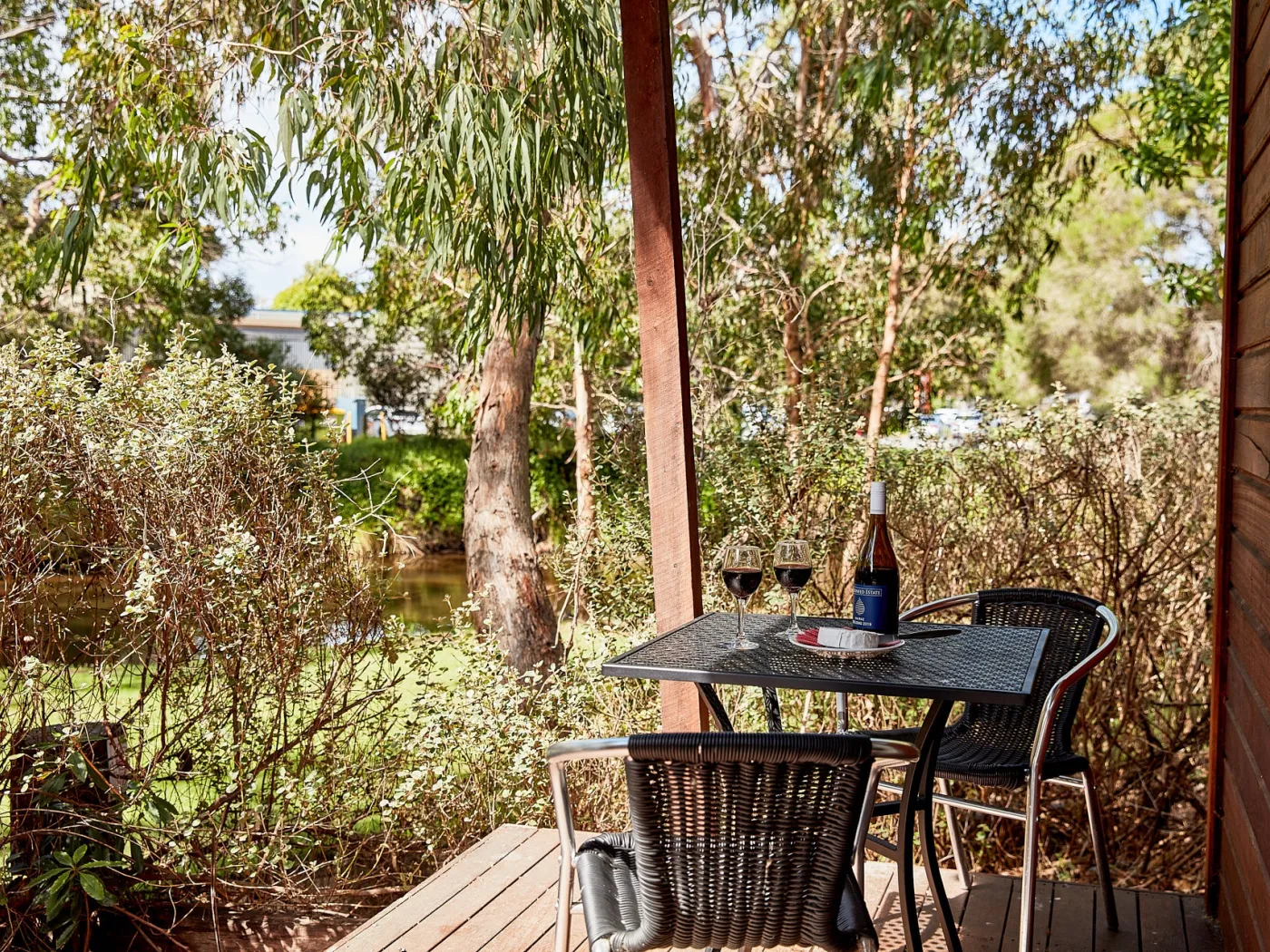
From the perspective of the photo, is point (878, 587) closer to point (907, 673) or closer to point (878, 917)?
point (907, 673)

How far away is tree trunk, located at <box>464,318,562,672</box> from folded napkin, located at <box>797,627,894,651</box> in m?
4.33

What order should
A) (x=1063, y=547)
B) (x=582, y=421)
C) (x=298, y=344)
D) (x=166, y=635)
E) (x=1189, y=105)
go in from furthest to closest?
(x=298, y=344) → (x=582, y=421) → (x=1189, y=105) → (x=1063, y=547) → (x=166, y=635)

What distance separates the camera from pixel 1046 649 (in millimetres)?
2557

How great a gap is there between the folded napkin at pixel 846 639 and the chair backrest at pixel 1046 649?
19.9 inches

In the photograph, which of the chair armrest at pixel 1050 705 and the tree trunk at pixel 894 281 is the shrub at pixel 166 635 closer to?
the chair armrest at pixel 1050 705

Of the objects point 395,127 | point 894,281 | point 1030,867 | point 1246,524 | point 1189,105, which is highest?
point 1189,105

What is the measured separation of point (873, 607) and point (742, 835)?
31.8 inches

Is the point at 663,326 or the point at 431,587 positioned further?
the point at 431,587

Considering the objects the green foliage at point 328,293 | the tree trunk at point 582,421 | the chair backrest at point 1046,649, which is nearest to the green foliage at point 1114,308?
the green foliage at point 328,293

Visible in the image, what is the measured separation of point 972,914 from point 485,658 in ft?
6.10

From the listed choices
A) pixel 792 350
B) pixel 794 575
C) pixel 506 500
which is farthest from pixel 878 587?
pixel 792 350

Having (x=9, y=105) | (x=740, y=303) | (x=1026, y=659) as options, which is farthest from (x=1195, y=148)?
(x=9, y=105)

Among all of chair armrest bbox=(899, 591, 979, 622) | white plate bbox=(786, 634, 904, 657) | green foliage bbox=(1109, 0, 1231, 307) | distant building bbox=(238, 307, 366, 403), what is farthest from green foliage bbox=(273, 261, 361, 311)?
white plate bbox=(786, 634, 904, 657)

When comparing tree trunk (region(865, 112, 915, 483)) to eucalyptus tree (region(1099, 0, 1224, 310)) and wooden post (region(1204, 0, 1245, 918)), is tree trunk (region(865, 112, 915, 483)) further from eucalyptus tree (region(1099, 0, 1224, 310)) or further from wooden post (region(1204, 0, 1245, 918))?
wooden post (region(1204, 0, 1245, 918))
